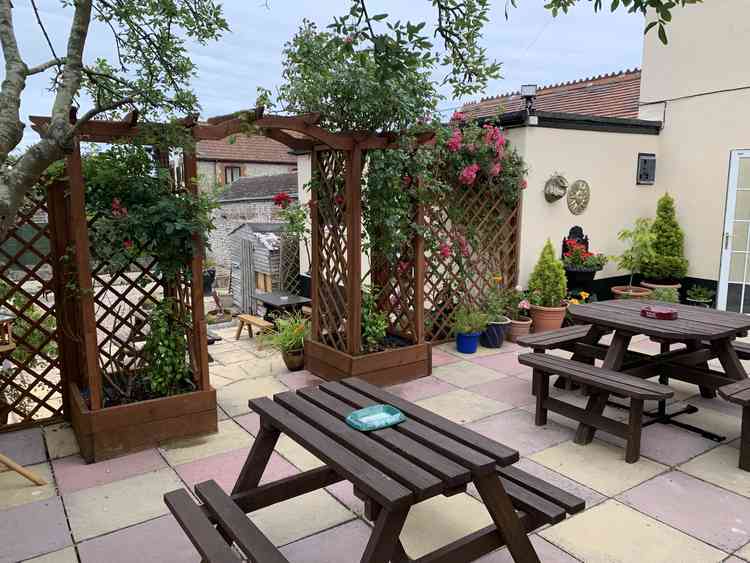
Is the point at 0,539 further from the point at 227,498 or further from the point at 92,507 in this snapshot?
the point at 227,498

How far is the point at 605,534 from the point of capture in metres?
2.39

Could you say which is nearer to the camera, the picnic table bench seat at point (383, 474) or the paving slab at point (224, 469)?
the picnic table bench seat at point (383, 474)

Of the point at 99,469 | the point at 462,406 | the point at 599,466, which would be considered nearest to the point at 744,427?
the point at 599,466

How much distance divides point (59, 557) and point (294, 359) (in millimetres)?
2558

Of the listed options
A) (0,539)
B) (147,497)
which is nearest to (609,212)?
(147,497)

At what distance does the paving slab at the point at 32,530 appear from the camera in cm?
230

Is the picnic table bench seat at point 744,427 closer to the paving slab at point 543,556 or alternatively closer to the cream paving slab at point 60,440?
the paving slab at point 543,556

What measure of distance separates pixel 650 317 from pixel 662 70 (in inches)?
177

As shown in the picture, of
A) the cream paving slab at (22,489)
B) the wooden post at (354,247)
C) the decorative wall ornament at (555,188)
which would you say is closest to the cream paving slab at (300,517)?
the cream paving slab at (22,489)

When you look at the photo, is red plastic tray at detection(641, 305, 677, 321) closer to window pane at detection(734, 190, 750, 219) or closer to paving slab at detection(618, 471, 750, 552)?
paving slab at detection(618, 471, 750, 552)

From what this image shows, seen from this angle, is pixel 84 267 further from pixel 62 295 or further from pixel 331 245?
pixel 331 245

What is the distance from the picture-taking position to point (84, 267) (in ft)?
9.88

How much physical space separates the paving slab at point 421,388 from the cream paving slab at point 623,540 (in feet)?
5.54

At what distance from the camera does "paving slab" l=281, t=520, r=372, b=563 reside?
2.23 m
